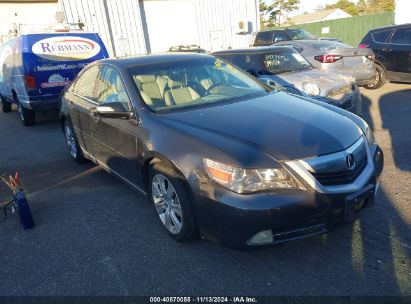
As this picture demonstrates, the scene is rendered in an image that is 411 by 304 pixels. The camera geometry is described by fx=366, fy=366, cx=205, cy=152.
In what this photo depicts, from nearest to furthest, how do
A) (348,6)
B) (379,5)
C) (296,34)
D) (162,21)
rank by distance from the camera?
(296,34)
(162,21)
(379,5)
(348,6)

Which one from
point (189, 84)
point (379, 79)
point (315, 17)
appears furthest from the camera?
point (315, 17)

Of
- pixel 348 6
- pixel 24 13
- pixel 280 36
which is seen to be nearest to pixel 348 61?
pixel 280 36

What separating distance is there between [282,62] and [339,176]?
480cm

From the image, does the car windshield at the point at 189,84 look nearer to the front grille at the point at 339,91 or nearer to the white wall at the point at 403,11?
the front grille at the point at 339,91

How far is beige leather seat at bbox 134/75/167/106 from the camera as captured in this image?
351 cm

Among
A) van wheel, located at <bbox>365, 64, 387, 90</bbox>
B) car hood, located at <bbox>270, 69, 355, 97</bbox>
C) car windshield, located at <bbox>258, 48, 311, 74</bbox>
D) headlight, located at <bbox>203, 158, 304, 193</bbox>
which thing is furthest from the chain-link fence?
headlight, located at <bbox>203, 158, 304, 193</bbox>

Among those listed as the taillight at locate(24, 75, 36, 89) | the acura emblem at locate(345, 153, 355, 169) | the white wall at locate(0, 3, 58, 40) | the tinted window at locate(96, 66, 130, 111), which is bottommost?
the acura emblem at locate(345, 153, 355, 169)

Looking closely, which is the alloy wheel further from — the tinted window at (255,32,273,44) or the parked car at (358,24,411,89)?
the tinted window at (255,32,273,44)

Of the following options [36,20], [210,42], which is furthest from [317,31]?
[36,20]

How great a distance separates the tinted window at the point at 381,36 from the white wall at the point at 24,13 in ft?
44.1

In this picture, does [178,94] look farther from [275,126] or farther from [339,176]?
[339,176]

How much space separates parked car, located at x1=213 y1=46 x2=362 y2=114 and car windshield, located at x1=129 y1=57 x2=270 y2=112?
1574 millimetres

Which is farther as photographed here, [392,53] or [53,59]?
[392,53]

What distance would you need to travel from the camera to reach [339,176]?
2.63m
